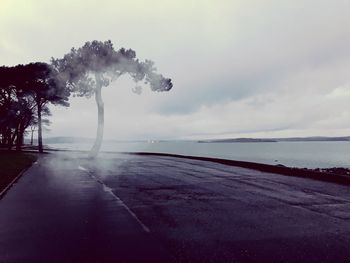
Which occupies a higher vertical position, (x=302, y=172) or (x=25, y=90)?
(x=25, y=90)

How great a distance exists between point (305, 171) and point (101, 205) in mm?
11887

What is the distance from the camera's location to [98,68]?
43.0 metres

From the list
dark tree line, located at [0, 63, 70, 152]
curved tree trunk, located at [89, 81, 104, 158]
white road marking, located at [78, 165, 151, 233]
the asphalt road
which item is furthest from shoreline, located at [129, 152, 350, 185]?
dark tree line, located at [0, 63, 70, 152]

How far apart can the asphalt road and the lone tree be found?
30.2 metres

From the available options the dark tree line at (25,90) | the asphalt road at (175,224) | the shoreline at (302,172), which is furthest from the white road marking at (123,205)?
the dark tree line at (25,90)

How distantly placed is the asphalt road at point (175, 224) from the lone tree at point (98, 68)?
3021 centimetres

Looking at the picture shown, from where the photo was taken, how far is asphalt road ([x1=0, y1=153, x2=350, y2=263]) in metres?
6.14

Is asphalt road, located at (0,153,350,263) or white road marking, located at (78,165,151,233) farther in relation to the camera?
white road marking, located at (78,165,151,233)

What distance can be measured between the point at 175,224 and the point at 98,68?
1451 inches

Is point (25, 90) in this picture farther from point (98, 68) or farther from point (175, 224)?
point (175, 224)

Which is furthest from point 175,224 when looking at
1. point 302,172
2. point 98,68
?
point 98,68

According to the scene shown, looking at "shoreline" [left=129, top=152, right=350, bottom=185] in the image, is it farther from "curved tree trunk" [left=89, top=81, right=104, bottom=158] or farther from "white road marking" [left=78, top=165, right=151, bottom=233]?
"curved tree trunk" [left=89, top=81, right=104, bottom=158]

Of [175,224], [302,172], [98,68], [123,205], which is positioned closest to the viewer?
[175,224]

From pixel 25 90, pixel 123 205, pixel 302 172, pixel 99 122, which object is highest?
pixel 25 90
